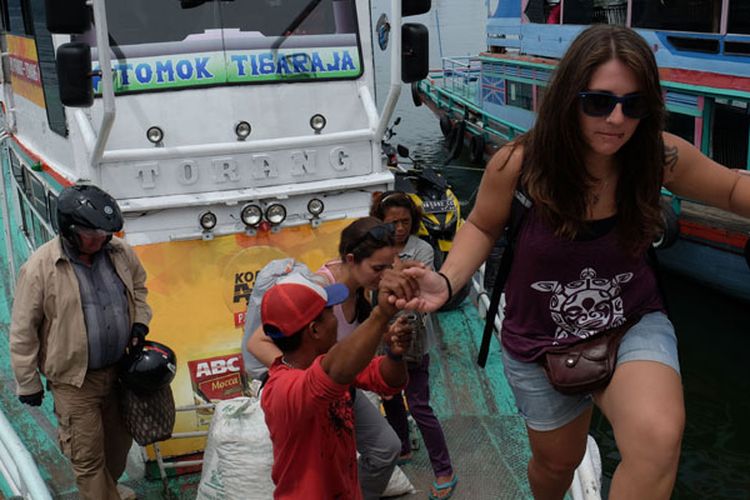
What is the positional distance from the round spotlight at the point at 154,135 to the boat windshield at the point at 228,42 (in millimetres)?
273

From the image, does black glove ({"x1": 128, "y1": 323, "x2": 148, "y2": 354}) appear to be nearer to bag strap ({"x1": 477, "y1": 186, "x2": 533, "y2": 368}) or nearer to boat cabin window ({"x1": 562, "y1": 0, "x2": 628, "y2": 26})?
bag strap ({"x1": 477, "y1": 186, "x2": 533, "y2": 368})

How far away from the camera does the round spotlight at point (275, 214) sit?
217 inches

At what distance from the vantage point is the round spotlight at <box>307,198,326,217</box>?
564 cm

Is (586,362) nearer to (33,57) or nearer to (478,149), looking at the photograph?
(33,57)

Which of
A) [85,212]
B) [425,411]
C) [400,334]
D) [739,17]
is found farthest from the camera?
[739,17]

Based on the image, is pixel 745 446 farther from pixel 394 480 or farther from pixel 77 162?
pixel 77 162

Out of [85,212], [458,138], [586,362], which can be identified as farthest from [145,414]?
[458,138]

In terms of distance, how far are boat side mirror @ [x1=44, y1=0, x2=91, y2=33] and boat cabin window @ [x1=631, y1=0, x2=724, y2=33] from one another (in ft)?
32.2

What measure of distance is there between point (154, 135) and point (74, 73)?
95cm

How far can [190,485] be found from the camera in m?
4.89

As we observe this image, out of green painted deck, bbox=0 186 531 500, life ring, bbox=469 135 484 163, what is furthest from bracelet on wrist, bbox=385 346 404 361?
life ring, bbox=469 135 484 163

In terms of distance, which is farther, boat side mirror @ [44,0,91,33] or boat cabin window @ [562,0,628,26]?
boat cabin window @ [562,0,628,26]

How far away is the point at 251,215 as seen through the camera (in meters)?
5.48

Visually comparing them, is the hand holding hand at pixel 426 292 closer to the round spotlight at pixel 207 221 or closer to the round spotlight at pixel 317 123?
the round spotlight at pixel 207 221
